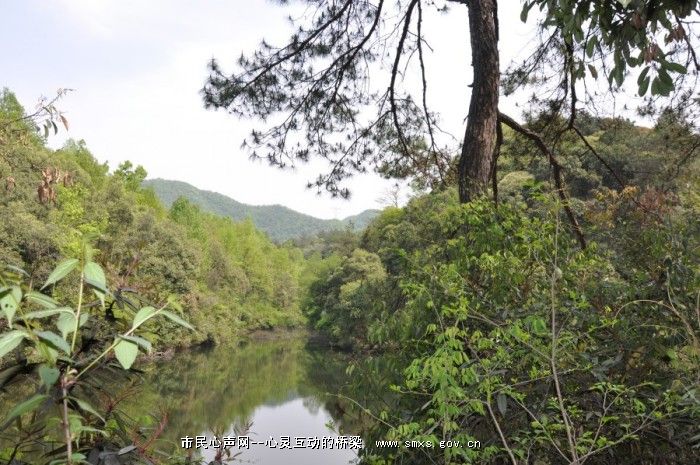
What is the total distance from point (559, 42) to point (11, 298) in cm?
396

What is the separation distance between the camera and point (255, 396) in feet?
54.7

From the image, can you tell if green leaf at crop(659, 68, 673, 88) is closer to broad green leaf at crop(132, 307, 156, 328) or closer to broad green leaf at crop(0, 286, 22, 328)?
broad green leaf at crop(132, 307, 156, 328)

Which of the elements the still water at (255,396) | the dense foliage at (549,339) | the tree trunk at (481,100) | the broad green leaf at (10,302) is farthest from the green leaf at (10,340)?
the still water at (255,396)

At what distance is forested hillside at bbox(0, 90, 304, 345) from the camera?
1.08 metres

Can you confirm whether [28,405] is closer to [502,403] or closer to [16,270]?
[16,270]

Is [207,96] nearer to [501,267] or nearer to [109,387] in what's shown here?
[501,267]

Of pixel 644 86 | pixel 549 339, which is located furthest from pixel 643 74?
pixel 549 339

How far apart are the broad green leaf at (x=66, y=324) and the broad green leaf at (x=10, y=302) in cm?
7

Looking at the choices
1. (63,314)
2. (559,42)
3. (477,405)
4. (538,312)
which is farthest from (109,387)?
(559,42)

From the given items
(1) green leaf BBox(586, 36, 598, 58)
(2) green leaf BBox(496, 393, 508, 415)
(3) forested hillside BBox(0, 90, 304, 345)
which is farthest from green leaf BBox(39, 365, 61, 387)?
(1) green leaf BBox(586, 36, 598, 58)

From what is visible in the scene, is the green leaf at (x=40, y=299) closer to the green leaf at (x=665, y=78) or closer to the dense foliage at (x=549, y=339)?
the dense foliage at (x=549, y=339)

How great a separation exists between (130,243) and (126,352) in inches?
32.3

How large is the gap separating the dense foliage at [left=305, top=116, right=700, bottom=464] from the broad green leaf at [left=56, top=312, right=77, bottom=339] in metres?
0.98

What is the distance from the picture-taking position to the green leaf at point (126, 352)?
0.61 meters
